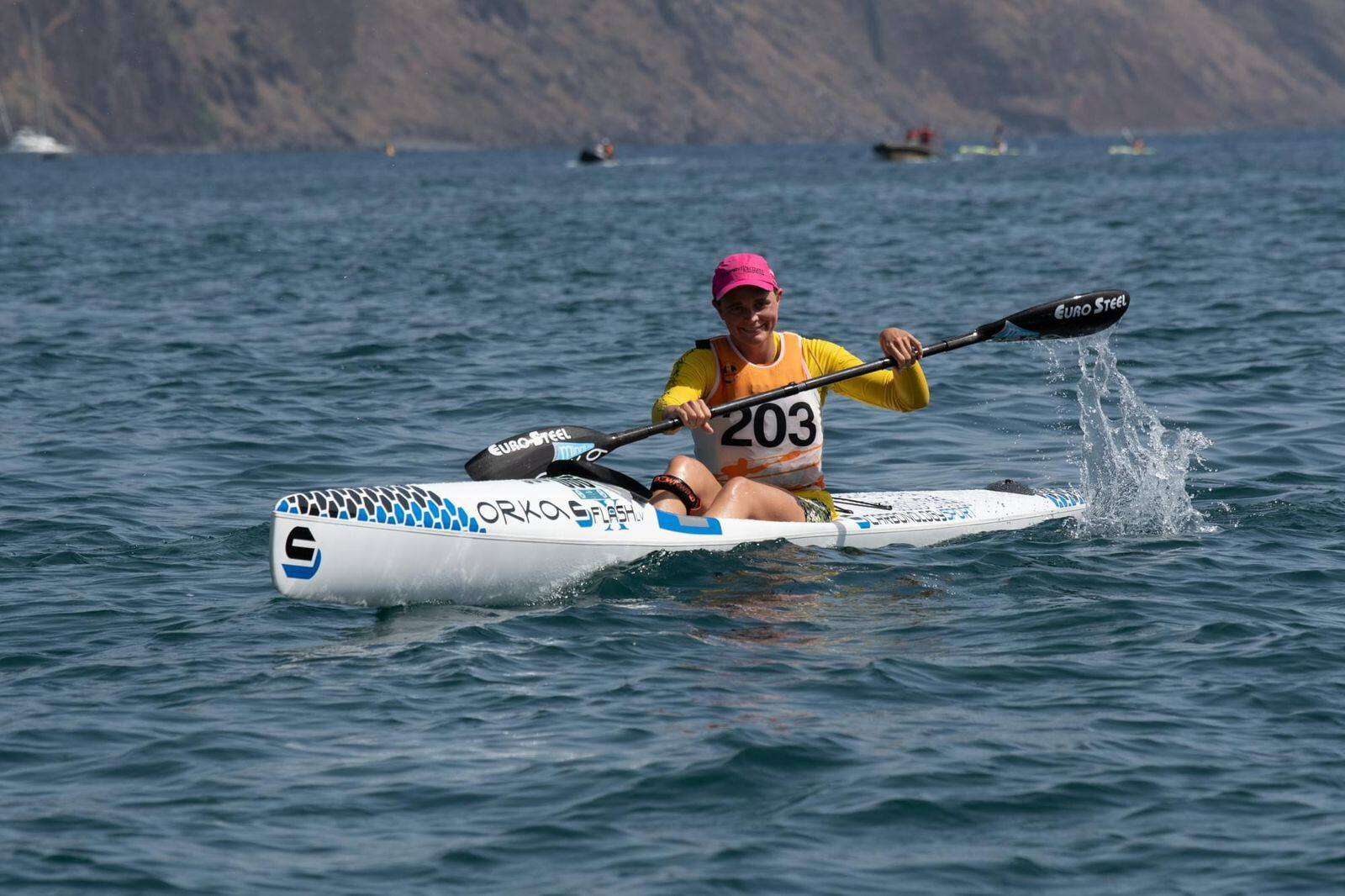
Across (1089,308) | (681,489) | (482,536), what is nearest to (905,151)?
(1089,308)

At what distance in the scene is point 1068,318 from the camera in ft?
31.4

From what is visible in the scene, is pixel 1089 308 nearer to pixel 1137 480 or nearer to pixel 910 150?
pixel 1137 480

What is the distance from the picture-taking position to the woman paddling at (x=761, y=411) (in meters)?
8.38

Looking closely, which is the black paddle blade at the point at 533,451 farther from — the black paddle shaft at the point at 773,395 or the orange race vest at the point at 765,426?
the orange race vest at the point at 765,426

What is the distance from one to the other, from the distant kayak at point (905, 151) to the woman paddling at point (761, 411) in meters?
75.5

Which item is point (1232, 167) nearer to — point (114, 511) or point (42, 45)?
point (114, 511)

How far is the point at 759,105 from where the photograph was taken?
187125 millimetres

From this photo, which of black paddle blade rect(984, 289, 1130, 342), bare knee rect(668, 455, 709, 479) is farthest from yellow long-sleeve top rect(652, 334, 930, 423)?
black paddle blade rect(984, 289, 1130, 342)

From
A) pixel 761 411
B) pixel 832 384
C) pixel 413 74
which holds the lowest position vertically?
pixel 761 411

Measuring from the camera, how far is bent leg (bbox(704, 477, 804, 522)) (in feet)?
27.9

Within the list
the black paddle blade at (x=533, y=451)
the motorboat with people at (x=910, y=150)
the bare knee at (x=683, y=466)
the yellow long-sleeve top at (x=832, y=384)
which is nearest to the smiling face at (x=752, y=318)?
the yellow long-sleeve top at (x=832, y=384)

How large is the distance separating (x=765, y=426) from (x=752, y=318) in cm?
66

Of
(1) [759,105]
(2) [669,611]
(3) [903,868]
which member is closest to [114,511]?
(2) [669,611]

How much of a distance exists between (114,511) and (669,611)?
4.01m
